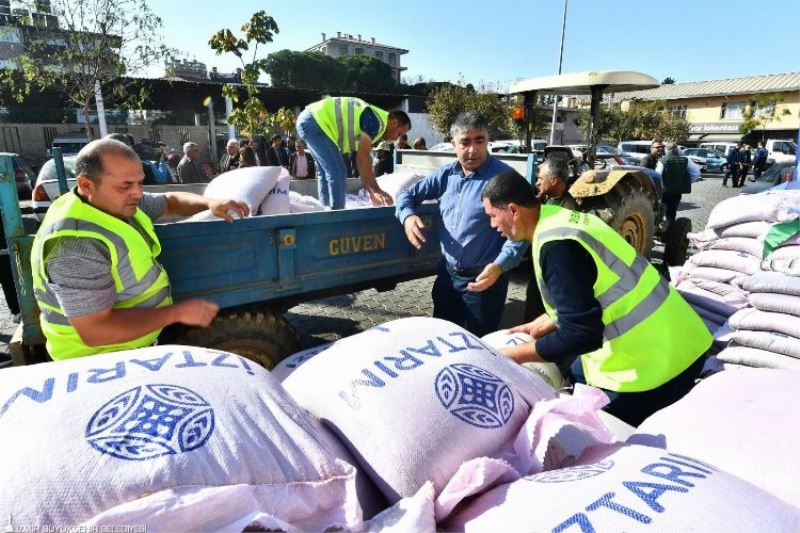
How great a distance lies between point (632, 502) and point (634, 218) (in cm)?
418

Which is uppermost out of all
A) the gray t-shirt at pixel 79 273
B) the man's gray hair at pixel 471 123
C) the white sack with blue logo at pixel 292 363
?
the man's gray hair at pixel 471 123

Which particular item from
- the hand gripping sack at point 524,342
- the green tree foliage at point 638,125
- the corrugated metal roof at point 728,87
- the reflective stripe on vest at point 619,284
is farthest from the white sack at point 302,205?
the corrugated metal roof at point 728,87

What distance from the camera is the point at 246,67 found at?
8672mm

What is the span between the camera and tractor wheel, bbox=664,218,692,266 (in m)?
5.75

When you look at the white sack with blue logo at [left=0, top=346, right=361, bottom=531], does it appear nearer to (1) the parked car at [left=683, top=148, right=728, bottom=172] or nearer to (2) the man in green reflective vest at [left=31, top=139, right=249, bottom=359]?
(2) the man in green reflective vest at [left=31, top=139, right=249, bottom=359]

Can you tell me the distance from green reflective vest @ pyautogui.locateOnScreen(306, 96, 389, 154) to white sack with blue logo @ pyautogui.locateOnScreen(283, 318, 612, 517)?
2.39 m

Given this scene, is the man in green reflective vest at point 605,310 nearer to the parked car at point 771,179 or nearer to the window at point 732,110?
the parked car at point 771,179

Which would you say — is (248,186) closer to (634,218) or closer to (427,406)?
(427,406)

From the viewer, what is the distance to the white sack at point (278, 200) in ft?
10.1

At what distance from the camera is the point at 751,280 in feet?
8.30

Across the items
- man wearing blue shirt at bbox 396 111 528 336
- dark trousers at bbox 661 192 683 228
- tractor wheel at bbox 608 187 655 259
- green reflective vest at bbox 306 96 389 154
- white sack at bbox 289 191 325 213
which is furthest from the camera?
dark trousers at bbox 661 192 683 228

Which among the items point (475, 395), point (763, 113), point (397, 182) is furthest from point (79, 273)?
point (763, 113)

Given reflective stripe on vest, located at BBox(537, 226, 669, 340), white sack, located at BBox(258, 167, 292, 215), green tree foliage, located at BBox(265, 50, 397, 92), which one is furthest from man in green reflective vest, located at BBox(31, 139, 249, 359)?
green tree foliage, located at BBox(265, 50, 397, 92)

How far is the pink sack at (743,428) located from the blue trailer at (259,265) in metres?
1.88
